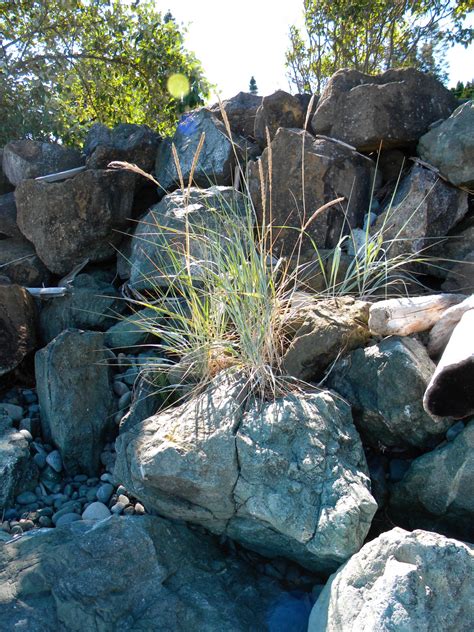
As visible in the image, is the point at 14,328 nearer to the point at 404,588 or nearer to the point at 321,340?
the point at 321,340

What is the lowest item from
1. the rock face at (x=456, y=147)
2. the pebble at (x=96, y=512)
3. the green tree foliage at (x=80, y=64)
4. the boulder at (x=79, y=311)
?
the pebble at (x=96, y=512)

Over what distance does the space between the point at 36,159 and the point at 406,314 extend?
328cm

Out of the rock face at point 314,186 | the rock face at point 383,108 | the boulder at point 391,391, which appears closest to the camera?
the boulder at point 391,391

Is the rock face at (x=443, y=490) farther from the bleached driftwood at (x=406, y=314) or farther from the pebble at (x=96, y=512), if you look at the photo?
the pebble at (x=96, y=512)

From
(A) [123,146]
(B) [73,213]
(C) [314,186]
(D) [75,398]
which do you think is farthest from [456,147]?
(D) [75,398]

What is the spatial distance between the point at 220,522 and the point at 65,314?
205 centimetres

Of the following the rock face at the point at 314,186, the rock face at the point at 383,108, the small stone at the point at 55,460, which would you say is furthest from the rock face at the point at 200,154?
the small stone at the point at 55,460

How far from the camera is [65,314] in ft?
13.3

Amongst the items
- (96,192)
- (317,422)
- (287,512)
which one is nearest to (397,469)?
(317,422)

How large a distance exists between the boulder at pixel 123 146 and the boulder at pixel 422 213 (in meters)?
1.87

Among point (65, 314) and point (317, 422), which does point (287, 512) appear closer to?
point (317, 422)

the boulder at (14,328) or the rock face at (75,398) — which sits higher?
the boulder at (14,328)

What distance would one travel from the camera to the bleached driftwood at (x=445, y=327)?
284 centimetres

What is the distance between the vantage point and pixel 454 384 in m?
2.41
